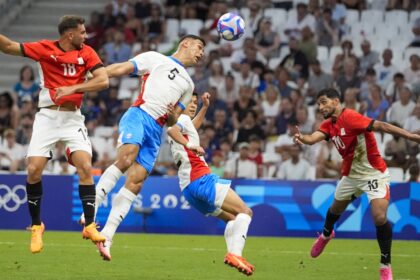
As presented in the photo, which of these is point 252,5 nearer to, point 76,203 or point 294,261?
point 76,203

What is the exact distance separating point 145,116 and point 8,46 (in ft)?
5.82

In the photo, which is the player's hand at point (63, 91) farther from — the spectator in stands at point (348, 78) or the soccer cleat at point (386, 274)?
the spectator in stands at point (348, 78)

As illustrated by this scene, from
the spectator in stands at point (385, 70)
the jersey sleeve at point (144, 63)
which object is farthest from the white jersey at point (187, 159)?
the spectator in stands at point (385, 70)

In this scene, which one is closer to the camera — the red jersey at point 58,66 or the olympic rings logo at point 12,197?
the red jersey at point 58,66

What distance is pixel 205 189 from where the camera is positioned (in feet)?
40.6

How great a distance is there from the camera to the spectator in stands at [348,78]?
22766mm

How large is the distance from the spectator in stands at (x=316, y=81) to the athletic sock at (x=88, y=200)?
38.4ft

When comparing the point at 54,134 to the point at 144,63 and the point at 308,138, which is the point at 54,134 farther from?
the point at 308,138

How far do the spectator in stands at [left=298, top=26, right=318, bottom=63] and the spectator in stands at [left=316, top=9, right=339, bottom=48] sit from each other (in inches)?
23.5

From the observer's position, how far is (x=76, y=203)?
1988cm

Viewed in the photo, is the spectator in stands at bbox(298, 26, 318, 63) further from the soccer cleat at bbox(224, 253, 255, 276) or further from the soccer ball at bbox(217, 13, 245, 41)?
the soccer cleat at bbox(224, 253, 255, 276)

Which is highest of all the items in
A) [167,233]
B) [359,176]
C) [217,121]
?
[359,176]

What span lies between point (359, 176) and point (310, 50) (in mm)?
10898

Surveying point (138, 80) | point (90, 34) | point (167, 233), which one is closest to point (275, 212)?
point (167, 233)
